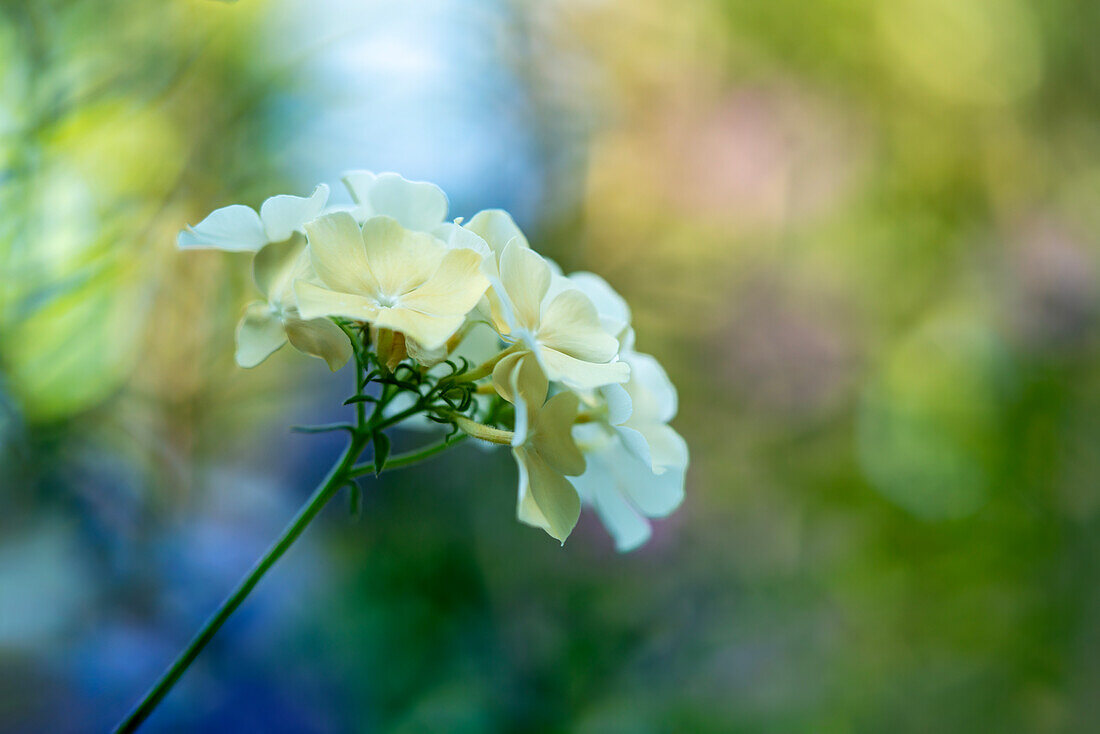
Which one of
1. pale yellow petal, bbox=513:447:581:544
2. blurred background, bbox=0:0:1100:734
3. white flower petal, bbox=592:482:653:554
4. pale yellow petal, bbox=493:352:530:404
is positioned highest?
pale yellow petal, bbox=493:352:530:404

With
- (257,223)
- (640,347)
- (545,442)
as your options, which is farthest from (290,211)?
(640,347)

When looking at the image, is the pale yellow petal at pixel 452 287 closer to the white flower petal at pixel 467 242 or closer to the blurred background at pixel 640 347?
the white flower petal at pixel 467 242

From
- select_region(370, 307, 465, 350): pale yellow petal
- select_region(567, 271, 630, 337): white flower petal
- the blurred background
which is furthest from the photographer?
the blurred background

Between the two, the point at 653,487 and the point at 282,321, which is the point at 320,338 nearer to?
the point at 282,321

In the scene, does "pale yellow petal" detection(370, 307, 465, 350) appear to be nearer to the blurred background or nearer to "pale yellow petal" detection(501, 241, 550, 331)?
"pale yellow petal" detection(501, 241, 550, 331)

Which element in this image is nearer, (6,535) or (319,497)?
(319,497)

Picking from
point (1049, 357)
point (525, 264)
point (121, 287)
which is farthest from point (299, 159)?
point (1049, 357)

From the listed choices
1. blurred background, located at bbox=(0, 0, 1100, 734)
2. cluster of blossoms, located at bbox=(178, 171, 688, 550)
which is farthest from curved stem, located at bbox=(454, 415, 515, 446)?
blurred background, located at bbox=(0, 0, 1100, 734)

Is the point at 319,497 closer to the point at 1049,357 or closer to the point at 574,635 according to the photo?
the point at 574,635
